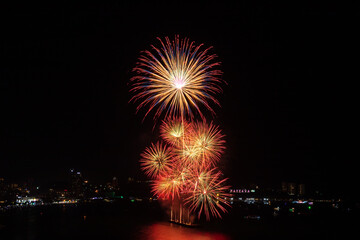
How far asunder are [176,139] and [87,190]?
14361cm

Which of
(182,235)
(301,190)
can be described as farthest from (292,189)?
(182,235)

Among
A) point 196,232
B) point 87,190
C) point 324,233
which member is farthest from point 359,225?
point 87,190

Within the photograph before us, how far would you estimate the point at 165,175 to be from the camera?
2572 cm

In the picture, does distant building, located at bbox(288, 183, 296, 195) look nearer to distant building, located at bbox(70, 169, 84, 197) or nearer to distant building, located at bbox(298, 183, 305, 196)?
distant building, located at bbox(298, 183, 305, 196)

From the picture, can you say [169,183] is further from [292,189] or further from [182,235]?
[292,189]

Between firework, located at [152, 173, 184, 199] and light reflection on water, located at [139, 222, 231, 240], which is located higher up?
firework, located at [152, 173, 184, 199]

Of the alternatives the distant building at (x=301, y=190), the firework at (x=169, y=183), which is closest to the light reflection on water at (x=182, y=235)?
the firework at (x=169, y=183)

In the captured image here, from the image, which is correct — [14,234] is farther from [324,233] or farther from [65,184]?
[65,184]

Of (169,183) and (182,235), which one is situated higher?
(169,183)

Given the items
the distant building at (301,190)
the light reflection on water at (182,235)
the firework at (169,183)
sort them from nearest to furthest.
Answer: the light reflection on water at (182,235) → the firework at (169,183) → the distant building at (301,190)

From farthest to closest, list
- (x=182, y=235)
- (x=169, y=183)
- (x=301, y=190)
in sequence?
(x=301, y=190)
(x=169, y=183)
(x=182, y=235)

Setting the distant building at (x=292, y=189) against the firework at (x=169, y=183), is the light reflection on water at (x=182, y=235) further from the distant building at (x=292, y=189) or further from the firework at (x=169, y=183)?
the distant building at (x=292, y=189)

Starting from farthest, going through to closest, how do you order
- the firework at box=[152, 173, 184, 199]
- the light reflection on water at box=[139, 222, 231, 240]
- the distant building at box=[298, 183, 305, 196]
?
1. the distant building at box=[298, 183, 305, 196]
2. the firework at box=[152, 173, 184, 199]
3. the light reflection on water at box=[139, 222, 231, 240]

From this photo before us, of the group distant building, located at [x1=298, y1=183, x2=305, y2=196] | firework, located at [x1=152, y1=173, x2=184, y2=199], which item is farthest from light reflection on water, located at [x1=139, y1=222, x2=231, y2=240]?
distant building, located at [x1=298, y1=183, x2=305, y2=196]
